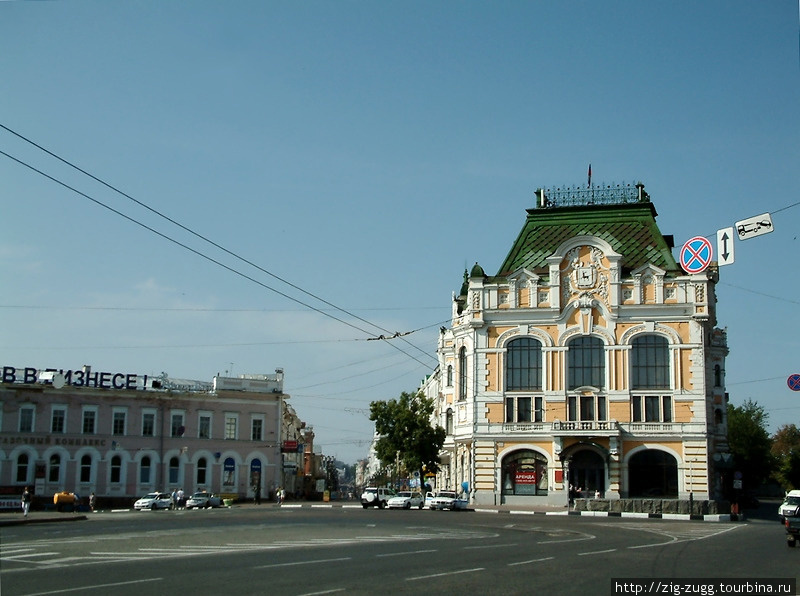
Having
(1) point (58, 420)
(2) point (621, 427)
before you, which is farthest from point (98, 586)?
(1) point (58, 420)

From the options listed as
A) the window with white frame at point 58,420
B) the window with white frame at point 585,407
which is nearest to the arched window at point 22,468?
the window with white frame at point 58,420

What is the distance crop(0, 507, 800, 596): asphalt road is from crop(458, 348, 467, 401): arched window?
34464 millimetres

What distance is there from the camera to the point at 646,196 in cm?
7012

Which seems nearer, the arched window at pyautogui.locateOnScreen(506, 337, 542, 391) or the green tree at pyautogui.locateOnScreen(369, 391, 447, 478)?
the arched window at pyautogui.locateOnScreen(506, 337, 542, 391)

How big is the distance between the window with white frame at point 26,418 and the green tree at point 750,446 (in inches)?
2612

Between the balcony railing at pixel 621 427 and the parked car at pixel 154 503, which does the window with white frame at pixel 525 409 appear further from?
the parked car at pixel 154 503

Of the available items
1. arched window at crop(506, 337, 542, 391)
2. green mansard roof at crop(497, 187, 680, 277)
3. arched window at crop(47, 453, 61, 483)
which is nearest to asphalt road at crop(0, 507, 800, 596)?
arched window at crop(506, 337, 542, 391)

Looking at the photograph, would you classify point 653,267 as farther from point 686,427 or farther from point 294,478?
point 294,478

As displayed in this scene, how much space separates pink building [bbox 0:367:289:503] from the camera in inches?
2694

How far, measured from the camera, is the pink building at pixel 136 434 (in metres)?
68.4

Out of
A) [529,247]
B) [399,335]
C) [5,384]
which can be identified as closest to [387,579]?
[399,335]

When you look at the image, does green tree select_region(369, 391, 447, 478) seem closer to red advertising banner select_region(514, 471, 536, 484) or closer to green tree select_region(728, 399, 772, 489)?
red advertising banner select_region(514, 471, 536, 484)

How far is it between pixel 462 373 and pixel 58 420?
3027 cm

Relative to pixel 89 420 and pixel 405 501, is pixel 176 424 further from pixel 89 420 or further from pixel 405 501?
pixel 405 501
